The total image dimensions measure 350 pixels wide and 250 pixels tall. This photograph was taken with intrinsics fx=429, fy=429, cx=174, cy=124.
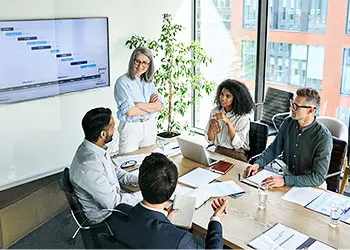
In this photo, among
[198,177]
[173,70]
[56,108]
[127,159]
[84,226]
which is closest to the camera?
[84,226]

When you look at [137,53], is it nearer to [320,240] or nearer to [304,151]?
[304,151]

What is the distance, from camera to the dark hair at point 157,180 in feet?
6.07

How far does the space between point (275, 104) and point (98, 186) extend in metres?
2.72

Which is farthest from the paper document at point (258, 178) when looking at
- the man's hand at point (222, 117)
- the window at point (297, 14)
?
the window at point (297, 14)

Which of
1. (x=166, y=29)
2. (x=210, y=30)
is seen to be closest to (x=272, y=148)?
(x=166, y=29)

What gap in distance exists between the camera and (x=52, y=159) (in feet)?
14.7

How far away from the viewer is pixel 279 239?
2.02 meters

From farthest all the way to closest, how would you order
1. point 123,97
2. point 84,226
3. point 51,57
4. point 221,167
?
point 51,57 → point 123,97 → point 221,167 → point 84,226

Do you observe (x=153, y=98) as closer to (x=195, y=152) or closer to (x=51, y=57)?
(x=195, y=152)

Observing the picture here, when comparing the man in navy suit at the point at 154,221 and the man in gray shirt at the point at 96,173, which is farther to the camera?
the man in gray shirt at the point at 96,173

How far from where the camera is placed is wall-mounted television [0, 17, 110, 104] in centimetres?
398

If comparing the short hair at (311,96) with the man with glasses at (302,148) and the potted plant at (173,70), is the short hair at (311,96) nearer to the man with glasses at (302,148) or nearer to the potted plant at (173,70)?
the man with glasses at (302,148)

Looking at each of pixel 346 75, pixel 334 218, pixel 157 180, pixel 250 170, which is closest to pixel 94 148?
pixel 157 180

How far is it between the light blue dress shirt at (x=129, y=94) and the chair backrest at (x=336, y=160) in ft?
5.13
